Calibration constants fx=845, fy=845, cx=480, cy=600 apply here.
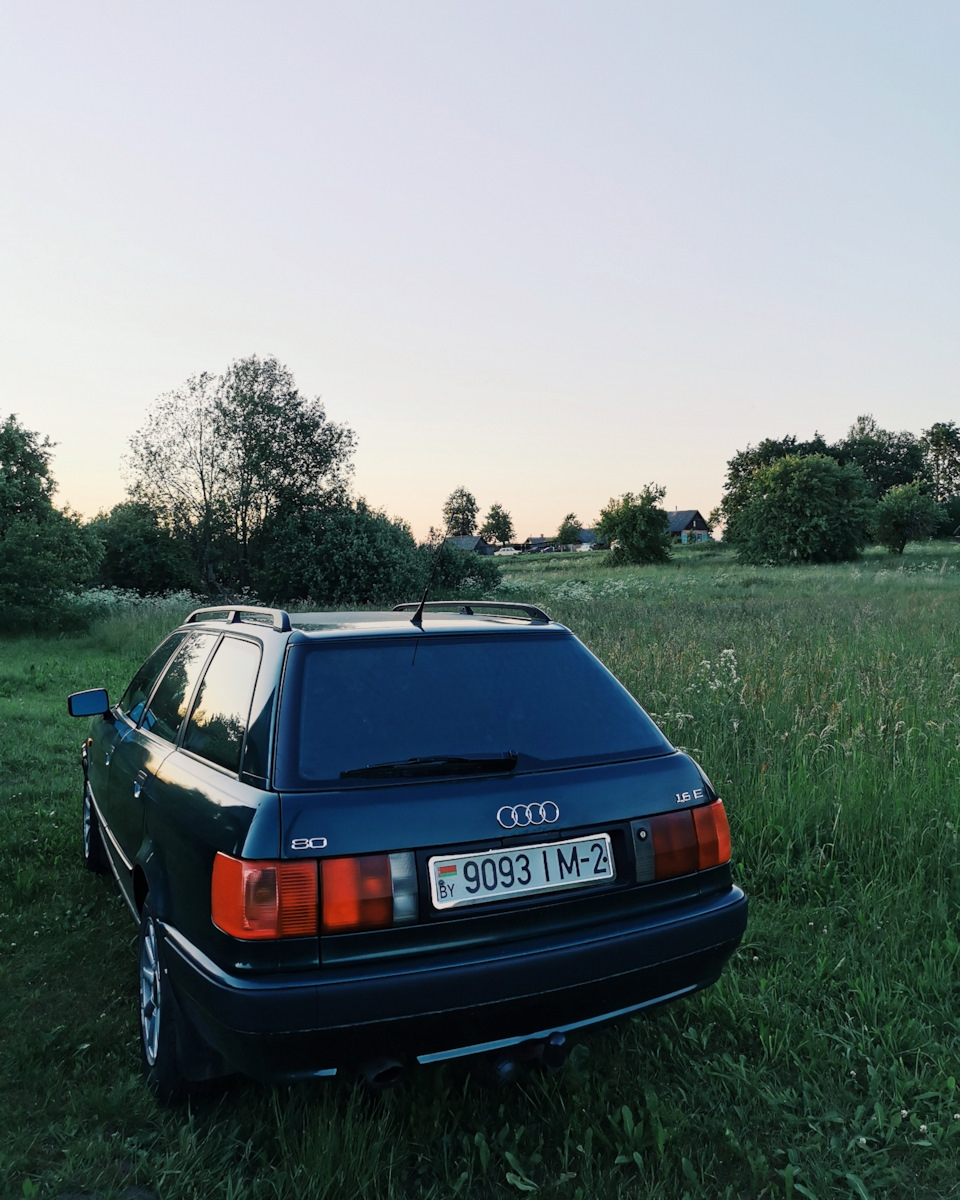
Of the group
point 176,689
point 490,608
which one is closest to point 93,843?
A: point 176,689

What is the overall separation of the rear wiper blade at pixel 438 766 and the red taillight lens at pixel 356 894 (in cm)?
24

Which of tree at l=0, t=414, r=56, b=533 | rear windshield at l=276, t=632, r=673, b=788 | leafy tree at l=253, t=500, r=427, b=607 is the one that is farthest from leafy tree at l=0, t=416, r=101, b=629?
rear windshield at l=276, t=632, r=673, b=788

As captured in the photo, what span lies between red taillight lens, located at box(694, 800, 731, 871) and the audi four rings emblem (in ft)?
1.99

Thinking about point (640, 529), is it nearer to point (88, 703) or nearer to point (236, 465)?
point (236, 465)

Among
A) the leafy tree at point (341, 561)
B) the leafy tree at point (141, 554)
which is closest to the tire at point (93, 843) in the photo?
the leafy tree at point (341, 561)

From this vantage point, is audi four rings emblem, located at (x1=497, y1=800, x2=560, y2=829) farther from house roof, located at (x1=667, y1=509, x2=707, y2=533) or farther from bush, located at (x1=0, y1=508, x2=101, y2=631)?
house roof, located at (x1=667, y1=509, x2=707, y2=533)

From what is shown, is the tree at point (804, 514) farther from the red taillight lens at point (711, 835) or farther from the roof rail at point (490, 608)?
the red taillight lens at point (711, 835)

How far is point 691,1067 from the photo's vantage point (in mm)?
2967

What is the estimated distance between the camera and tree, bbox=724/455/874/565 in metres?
61.5

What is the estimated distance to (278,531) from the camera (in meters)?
37.3

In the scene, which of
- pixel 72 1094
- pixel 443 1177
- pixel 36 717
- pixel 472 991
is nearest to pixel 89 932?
pixel 72 1094

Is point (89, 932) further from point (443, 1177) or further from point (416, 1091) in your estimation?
point (443, 1177)

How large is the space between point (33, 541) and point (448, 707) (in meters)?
22.4

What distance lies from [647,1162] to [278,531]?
3638 centimetres
